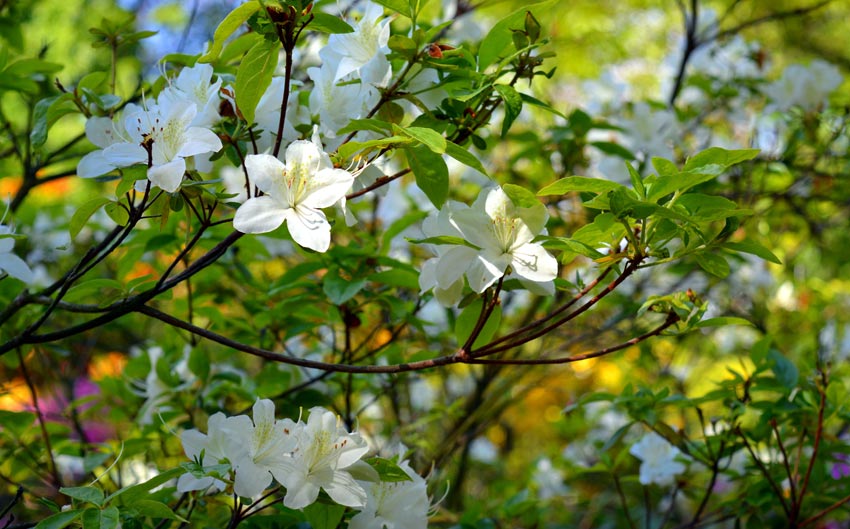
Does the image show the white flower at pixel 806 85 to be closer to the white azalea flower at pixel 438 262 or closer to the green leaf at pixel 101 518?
the white azalea flower at pixel 438 262

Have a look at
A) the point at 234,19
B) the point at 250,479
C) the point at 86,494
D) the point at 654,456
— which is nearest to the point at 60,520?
the point at 86,494

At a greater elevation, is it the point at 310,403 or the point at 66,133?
the point at 310,403

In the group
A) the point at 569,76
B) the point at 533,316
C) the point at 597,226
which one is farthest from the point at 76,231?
the point at 569,76

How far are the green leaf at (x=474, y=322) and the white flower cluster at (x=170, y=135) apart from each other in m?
0.32

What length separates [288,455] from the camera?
875mm

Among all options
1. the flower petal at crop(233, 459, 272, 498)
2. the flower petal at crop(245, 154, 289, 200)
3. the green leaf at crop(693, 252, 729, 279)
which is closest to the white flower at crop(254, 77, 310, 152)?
the flower petal at crop(245, 154, 289, 200)

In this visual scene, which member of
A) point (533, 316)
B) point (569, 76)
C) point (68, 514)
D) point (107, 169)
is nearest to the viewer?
point (68, 514)

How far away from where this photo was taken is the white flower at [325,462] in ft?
2.82

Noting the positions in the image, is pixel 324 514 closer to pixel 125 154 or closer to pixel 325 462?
pixel 325 462

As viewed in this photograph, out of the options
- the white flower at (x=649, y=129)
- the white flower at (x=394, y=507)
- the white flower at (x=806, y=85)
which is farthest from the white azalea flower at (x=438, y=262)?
the white flower at (x=806, y=85)

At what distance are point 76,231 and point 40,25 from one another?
421 centimetres

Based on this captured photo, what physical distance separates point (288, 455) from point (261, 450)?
30 millimetres

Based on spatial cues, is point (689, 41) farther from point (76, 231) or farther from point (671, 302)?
point (76, 231)

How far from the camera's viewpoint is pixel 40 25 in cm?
446
